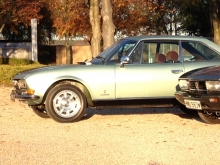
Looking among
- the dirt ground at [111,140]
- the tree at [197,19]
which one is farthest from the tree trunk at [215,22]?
the dirt ground at [111,140]

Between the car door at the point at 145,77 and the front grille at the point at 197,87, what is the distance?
0.89 m

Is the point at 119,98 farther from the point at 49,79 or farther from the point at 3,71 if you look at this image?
the point at 3,71

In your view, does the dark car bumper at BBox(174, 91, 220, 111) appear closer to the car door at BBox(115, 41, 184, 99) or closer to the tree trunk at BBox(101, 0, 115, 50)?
the car door at BBox(115, 41, 184, 99)

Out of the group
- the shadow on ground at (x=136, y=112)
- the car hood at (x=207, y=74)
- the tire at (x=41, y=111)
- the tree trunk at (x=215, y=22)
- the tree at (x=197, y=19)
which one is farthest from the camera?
the tree at (x=197, y=19)

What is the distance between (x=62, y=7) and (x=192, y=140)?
34089 mm

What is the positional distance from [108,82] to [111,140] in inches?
86.5

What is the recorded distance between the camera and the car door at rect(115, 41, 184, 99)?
36.1 ft

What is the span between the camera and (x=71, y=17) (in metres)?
41.2

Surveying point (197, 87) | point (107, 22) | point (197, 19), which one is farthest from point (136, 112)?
point (197, 19)

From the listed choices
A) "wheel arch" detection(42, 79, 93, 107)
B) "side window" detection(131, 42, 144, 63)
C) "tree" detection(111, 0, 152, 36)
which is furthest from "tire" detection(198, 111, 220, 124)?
"tree" detection(111, 0, 152, 36)

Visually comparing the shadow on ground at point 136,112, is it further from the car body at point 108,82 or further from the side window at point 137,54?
the side window at point 137,54

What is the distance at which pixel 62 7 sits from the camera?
42031mm

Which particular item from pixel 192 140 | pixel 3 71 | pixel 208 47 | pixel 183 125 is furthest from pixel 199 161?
pixel 3 71

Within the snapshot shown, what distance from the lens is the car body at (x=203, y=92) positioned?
965 cm
